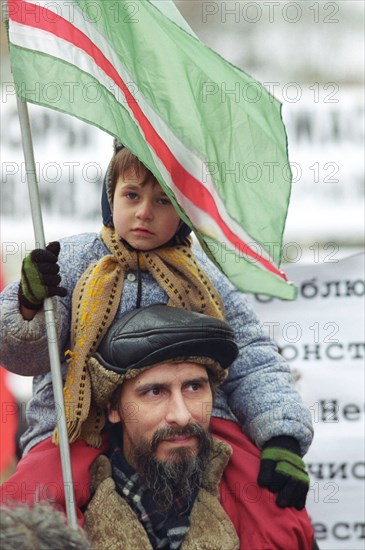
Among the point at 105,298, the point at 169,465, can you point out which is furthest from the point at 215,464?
the point at 105,298

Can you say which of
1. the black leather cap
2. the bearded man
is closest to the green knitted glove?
the bearded man

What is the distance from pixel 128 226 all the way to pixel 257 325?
0.61 meters

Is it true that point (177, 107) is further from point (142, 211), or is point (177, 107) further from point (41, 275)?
point (41, 275)

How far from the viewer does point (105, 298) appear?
4.62 metres

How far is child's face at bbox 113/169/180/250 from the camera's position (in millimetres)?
4617

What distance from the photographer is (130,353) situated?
4547 millimetres

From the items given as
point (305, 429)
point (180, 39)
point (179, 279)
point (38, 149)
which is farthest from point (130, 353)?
point (38, 149)

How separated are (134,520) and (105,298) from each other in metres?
0.69

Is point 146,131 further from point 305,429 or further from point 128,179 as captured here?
point 305,429

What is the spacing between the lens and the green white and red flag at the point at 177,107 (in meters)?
4.49

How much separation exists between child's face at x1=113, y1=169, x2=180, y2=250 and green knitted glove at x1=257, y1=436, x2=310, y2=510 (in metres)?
0.76

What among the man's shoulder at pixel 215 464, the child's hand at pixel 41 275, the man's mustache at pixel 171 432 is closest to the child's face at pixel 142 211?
the child's hand at pixel 41 275

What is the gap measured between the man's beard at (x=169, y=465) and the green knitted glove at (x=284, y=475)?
0.21 m

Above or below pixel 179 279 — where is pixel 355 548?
below
